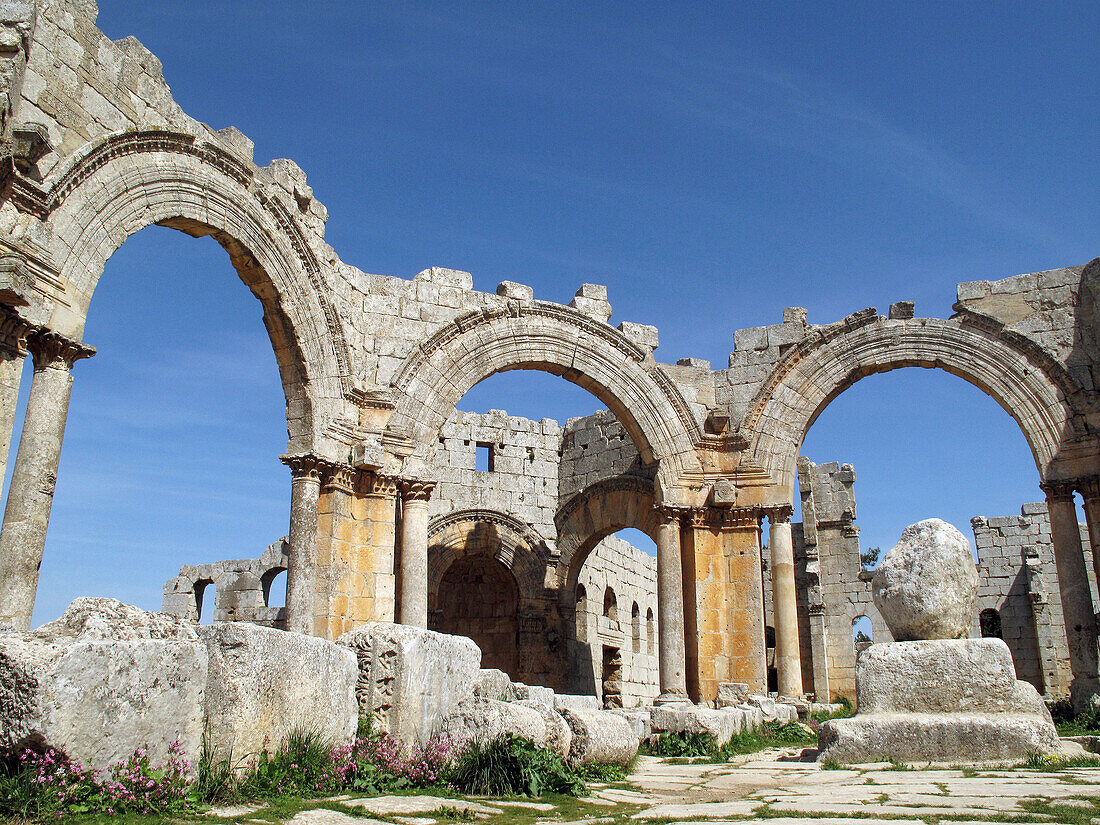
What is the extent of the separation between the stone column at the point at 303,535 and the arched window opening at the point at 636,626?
12907mm

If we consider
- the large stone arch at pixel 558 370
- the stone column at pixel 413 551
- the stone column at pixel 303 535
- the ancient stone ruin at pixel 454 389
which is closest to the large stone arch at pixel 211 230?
the ancient stone ruin at pixel 454 389

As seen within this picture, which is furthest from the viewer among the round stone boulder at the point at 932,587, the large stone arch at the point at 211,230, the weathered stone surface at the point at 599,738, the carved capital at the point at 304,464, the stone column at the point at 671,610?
the stone column at the point at 671,610

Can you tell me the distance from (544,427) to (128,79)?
12445 mm

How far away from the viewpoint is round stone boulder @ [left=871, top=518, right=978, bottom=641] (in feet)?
28.0

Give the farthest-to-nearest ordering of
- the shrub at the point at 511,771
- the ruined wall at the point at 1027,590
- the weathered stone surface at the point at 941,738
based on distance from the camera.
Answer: the ruined wall at the point at 1027,590 → the weathered stone surface at the point at 941,738 → the shrub at the point at 511,771

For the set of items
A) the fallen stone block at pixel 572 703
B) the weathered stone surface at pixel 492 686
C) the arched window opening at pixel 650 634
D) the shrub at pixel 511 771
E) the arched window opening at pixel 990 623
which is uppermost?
the arched window opening at pixel 990 623

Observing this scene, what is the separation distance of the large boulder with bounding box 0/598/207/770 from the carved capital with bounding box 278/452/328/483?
7.61 m

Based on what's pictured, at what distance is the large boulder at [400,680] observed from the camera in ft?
20.1

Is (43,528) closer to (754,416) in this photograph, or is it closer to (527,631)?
(754,416)

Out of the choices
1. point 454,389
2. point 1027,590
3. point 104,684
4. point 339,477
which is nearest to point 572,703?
point 339,477

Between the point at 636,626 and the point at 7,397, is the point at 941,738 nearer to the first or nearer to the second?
the point at 7,397

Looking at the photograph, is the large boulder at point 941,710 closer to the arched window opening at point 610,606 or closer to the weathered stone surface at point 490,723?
the weathered stone surface at point 490,723

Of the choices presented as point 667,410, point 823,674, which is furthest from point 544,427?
point 823,674

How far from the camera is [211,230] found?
11438mm
